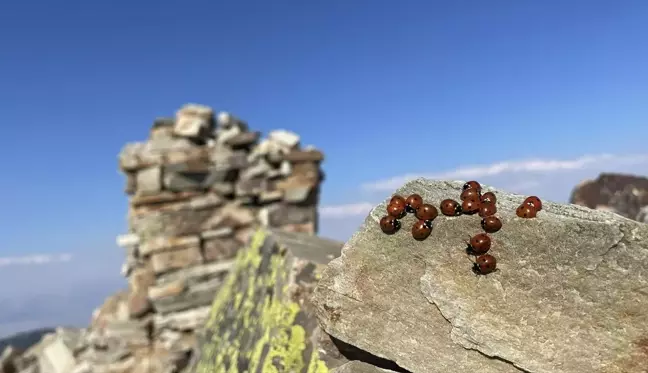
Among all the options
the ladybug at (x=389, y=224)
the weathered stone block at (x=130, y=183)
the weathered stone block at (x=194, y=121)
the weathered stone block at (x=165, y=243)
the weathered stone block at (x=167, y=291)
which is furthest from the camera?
the weathered stone block at (x=194, y=121)

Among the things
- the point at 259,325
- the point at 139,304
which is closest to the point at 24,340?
the point at 139,304

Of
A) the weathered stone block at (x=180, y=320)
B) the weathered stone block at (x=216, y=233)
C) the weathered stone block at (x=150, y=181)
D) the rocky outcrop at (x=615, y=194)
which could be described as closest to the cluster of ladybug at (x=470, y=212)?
the rocky outcrop at (x=615, y=194)

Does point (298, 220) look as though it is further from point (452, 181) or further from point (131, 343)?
point (452, 181)

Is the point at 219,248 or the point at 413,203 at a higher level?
the point at 413,203

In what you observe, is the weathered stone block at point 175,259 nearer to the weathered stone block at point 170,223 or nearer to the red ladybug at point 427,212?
the weathered stone block at point 170,223

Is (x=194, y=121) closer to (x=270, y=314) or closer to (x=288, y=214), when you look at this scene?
(x=288, y=214)

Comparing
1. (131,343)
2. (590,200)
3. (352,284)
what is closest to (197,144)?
(131,343)

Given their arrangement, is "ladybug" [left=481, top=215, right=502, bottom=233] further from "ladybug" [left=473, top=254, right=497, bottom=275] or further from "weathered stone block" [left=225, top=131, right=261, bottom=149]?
"weathered stone block" [left=225, top=131, right=261, bottom=149]
